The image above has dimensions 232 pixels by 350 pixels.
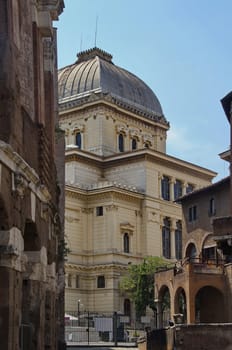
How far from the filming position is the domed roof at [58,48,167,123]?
354 ft

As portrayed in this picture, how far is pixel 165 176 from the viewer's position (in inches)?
4114

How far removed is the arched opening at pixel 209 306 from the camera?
184ft

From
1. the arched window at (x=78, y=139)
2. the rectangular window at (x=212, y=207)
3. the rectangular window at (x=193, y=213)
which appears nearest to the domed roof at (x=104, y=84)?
the arched window at (x=78, y=139)

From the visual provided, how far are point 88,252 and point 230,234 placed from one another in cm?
4617

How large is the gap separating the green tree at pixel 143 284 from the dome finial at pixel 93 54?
38605 mm

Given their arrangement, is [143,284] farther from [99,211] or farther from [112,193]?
[99,211]

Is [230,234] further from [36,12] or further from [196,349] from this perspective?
[36,12]

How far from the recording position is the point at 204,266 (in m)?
54.9

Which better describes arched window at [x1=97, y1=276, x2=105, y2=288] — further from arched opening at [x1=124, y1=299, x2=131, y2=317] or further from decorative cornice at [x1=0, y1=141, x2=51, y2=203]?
decorative cornice at [x1=0, y1=141, x2=51, y2=203]

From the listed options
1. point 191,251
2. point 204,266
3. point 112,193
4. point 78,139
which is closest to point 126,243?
point 112,193

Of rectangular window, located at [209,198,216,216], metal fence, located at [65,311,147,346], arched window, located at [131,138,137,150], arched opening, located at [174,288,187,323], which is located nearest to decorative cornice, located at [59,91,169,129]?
arched window, located at [131,138,137,150]

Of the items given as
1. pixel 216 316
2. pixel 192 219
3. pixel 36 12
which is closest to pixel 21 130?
pixel 36 12

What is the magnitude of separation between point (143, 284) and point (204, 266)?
1037 inches

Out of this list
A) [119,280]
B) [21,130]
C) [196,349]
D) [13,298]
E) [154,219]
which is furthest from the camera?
[154,219]
